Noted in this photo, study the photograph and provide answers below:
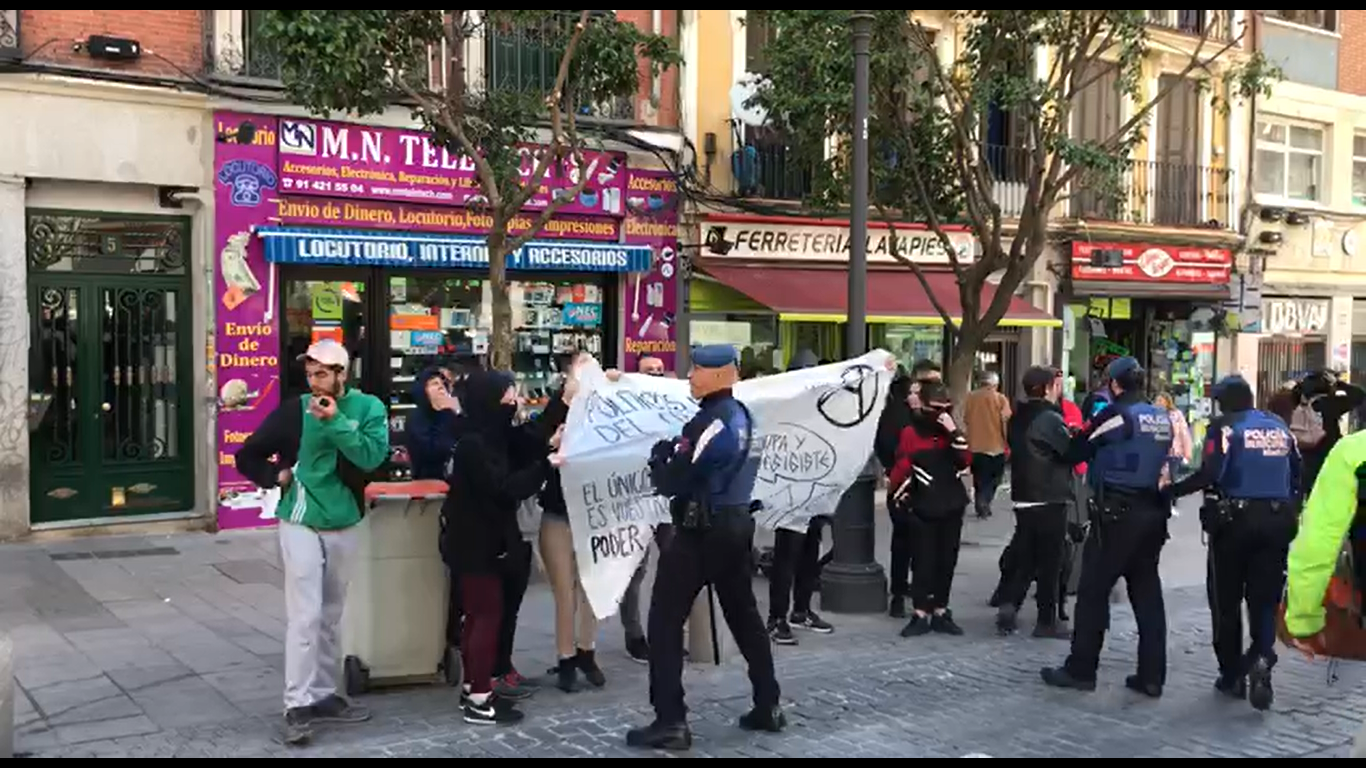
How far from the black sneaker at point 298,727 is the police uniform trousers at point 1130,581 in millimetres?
4151

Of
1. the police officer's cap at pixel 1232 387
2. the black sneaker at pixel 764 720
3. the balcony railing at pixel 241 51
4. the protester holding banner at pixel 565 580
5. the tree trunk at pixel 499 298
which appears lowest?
the black sneaker at pixel 764 720

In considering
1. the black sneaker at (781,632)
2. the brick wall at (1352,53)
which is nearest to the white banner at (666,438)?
the black sneaker at (781,632)

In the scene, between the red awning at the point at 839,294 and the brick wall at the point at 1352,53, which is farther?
the brick wall at the point at 1352,53

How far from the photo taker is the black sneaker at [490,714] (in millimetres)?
6141

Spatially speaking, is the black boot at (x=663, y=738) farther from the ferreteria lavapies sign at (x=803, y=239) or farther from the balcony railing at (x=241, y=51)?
the ferreteria lavapies sign at (x=803, y=239)

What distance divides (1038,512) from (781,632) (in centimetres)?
→ 196

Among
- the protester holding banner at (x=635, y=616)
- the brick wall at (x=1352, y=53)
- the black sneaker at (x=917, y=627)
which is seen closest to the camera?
the protester holding banner at (x=635, y=616)

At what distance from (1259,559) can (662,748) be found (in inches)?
135

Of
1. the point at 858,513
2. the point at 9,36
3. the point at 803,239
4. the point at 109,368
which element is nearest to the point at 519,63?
the point at 803,239

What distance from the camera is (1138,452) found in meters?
6.79

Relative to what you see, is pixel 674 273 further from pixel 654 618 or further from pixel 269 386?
pixel 654 618

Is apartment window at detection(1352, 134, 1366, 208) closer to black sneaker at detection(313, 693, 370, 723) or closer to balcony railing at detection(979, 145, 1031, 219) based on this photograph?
balcony railing at detection(979, 145, 1031, 219)

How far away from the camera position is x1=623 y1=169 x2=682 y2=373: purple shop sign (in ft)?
48.9

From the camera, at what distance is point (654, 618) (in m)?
5.93
